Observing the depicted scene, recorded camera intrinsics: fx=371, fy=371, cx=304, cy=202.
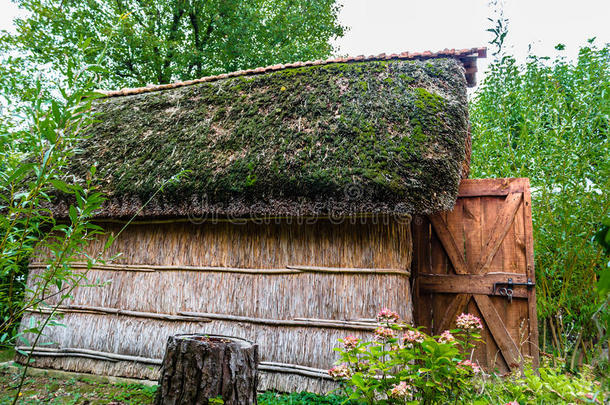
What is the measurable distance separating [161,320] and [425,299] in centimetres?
338

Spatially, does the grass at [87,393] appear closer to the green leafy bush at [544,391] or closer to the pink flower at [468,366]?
the green leafy bush at [544,391]

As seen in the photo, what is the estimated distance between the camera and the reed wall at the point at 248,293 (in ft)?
13.4

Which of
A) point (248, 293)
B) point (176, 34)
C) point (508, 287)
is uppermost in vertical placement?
point (176, 34)

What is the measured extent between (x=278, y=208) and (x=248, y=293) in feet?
3.86

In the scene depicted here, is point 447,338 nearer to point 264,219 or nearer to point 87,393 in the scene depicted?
point 264,219

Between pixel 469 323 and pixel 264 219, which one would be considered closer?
pixel 469 323

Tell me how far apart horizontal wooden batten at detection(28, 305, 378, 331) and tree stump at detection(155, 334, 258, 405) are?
5.57 ft

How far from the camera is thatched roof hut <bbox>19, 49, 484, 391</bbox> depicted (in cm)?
404

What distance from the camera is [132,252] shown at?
5176mm

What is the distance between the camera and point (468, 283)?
4.38 m

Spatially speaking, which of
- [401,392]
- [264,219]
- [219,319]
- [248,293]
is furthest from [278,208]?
[401,392]

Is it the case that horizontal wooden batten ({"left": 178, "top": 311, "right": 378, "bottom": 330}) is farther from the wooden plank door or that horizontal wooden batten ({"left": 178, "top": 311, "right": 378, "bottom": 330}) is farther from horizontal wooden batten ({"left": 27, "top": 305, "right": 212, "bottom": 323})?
the wooden plank door

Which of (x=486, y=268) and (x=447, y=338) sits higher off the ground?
(x=486, y=268)

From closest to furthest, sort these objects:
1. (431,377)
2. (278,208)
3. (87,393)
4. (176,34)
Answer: (431,377) → (278,208) → (87,393) → (176,34)
